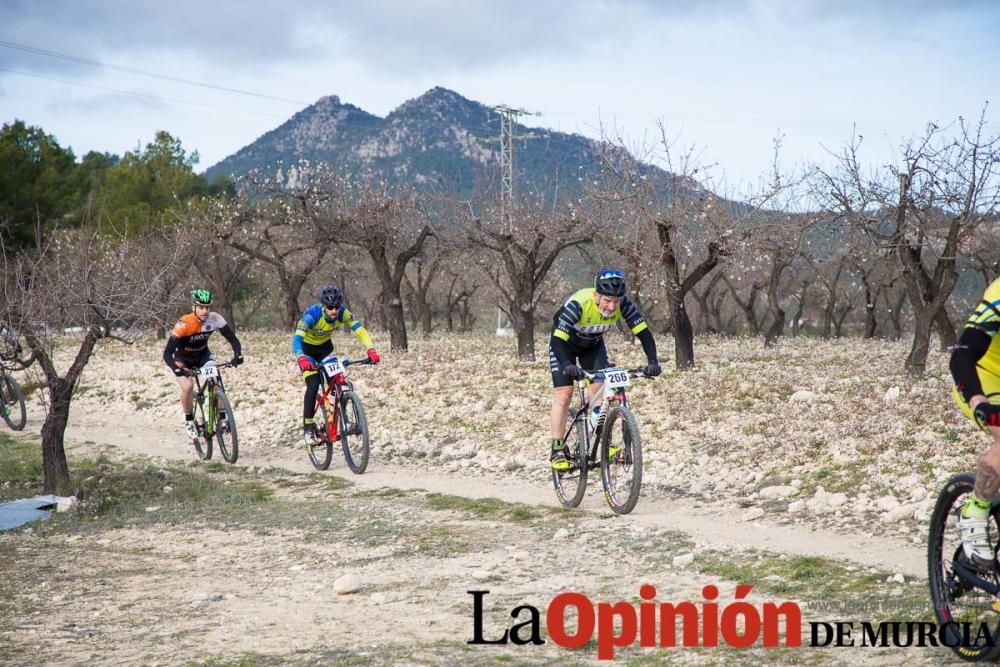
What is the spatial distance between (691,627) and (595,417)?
3.69m

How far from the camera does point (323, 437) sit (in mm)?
13070

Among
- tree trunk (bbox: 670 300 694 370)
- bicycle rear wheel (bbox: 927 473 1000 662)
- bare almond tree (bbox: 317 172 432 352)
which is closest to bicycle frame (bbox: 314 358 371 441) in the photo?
bicycle rear wheel (bbox: 927 473 1000 662)

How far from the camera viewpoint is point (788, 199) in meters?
28.0

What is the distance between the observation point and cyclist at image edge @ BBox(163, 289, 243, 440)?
531 inches

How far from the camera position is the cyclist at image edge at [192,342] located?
13.5m

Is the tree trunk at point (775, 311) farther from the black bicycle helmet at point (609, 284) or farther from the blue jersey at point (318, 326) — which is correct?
the black bicycle helmet at point (609, 284)

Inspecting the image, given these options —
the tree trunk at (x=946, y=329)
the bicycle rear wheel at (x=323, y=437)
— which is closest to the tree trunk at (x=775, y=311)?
the tree trunk at (x=946, y=329)

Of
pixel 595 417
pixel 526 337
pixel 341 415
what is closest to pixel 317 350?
pixel 341 415

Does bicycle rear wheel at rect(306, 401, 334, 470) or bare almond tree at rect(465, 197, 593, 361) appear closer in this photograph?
bicycle rear wheel at rect(306, 401, 334, 470)

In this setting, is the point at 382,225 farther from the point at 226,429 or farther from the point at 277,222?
the point at 226,429

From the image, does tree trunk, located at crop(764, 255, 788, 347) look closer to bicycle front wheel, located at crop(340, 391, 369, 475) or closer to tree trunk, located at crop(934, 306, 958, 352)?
tree trunk, located at crop(934, 306, 958, 352)

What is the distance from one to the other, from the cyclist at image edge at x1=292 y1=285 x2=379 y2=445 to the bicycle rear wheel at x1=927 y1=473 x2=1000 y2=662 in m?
8.04

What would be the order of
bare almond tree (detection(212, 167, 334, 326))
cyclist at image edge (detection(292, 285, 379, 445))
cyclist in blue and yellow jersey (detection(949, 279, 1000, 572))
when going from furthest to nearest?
bare almond tree (detection(212, 167, 334, 326))
cyclist at image edge (detection(292, 285, 379, 445))
cyclist in blue and yellow jersey (detection(949, 279, 1000, 572))

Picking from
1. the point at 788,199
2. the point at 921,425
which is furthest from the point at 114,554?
the point at 788,199
